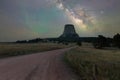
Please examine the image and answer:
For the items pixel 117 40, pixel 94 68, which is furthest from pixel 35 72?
pixel 117 40

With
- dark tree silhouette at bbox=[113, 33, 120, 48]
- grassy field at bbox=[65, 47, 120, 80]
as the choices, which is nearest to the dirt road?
grassy field at bbox=[65, 47, 120, 80]

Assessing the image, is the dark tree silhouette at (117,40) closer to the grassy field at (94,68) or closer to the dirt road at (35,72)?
the grassy field at (94,68)

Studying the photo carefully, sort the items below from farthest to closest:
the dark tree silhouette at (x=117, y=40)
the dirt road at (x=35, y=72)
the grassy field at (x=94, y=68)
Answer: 1. the dark tree silhouette at (x=117, y=40)
2. the grassy field at (x=94, y=68)
3. the dirt road at (x=35, y=72)

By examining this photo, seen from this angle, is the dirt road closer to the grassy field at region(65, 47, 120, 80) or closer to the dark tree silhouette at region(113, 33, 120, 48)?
the grassy field at region(65, 47, 120, 80)

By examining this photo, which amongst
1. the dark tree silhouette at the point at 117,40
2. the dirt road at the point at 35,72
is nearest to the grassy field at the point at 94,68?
the dirt road at the point at 35,72

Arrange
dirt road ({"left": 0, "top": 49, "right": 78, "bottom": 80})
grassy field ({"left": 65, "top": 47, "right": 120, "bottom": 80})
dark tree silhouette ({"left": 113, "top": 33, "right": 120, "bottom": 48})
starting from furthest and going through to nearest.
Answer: dark tree silhouette ({"left": 113, "top": 33, "right": 120, "bottom": 48}) → grassy field ({"left": 65, "top": 47, "right": 120, "bottom": 80}) → dirt road ({"left": 0, "top": 49, "right": 78, "bottom": 80})

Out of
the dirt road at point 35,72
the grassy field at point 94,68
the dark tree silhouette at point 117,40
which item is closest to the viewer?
the dirt road at point 35,72

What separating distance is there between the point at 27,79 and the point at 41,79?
78 centimetres

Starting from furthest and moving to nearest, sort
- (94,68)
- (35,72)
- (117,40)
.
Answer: (117,40)
(35,72)
(94,68)

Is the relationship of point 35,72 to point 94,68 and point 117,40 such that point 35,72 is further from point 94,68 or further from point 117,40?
point 117,40

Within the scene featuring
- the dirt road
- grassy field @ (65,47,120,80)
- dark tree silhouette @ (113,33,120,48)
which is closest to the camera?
the dirt road

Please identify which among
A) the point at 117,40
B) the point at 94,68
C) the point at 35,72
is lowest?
the point at 35,72

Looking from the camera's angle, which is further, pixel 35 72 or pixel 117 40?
pixel 117 40

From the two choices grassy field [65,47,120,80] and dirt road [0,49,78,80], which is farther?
grassy field [65,47,120,80]
